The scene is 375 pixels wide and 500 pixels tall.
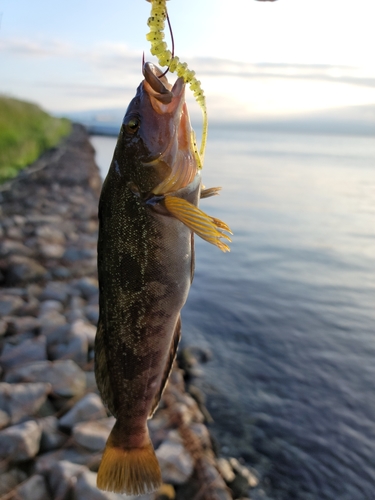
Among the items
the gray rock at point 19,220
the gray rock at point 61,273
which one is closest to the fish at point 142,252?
the gray rock at point 61,273

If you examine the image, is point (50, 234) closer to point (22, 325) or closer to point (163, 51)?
point (22, 325)

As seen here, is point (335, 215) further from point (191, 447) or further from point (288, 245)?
point (191, 447)

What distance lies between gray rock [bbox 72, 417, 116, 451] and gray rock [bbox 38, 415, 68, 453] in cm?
15

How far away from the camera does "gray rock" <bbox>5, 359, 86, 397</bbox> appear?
5559 mm

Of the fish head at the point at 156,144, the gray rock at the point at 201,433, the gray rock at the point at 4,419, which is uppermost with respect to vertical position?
the fish head at the point at 156,144

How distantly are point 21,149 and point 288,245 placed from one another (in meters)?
14.1

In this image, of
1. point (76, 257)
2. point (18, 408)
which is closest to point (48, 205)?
point (76, 257)

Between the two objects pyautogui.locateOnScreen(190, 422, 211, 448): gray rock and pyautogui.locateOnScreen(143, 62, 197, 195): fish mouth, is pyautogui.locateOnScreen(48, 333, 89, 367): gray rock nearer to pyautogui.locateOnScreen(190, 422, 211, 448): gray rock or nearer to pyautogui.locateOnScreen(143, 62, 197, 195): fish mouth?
pyautogui.locateOnScreen(190, 422, 211, 448): gray rock

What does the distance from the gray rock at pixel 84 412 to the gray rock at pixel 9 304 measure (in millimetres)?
2533

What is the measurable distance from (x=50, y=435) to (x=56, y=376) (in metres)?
0.93

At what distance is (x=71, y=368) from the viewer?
5.81 m

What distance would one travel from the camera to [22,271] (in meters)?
8.69

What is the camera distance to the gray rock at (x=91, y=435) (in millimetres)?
4832

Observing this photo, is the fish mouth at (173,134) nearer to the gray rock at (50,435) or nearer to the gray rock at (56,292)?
the gray rock at (50,435)
